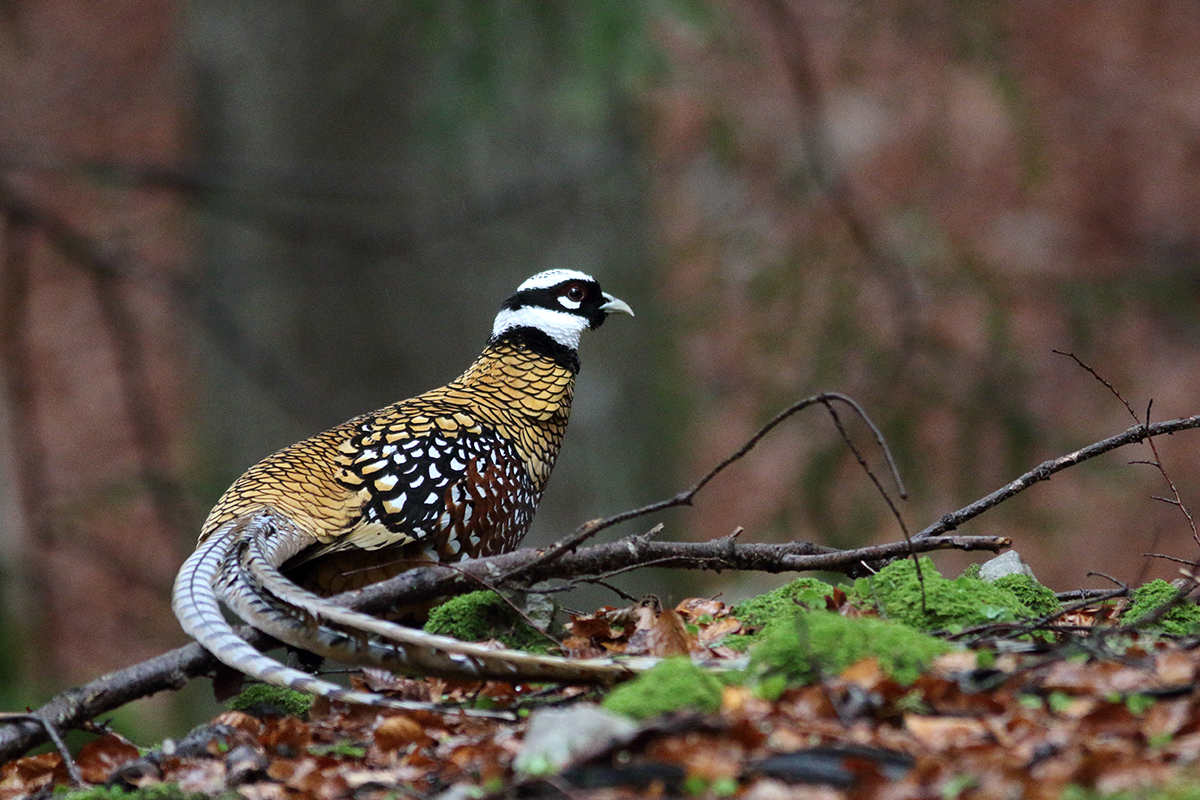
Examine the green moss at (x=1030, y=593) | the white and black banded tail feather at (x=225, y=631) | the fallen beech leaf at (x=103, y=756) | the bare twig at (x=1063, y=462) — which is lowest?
the fallen beech leaf at (x=103, y=756)

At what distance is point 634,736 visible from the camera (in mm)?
3086

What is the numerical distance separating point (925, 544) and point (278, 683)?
205 cm

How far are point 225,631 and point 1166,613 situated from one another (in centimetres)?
297

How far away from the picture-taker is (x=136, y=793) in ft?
12.1

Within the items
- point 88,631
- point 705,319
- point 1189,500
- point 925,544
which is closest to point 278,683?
point 925,544

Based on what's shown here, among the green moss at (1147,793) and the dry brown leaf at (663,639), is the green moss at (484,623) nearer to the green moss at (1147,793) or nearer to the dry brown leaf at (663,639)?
the dry brown leaf at (663,639)

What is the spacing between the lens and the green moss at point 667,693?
3.27m

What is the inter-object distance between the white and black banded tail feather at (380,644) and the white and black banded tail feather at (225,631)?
79 mm

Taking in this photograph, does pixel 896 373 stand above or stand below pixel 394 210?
below

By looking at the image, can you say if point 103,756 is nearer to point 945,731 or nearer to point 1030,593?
point 945,731

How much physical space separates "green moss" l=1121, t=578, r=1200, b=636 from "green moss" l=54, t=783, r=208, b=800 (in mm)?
2930

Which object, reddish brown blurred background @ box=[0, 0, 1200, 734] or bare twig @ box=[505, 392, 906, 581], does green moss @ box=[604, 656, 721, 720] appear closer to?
bare twig @ box=[505, 392, 906, 581]

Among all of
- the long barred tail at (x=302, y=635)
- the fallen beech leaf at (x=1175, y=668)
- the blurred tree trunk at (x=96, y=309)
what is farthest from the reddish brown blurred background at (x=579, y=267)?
the long barred tail at (x=302, y=635)

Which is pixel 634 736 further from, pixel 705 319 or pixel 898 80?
pixel 898 80
